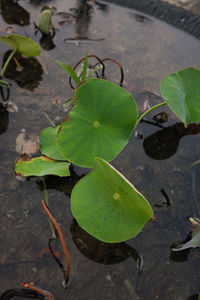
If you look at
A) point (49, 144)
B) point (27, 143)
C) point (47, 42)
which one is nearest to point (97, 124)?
point (49, 144)

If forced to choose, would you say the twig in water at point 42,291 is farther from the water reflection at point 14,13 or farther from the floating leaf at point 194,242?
the water reflection at point 14,13

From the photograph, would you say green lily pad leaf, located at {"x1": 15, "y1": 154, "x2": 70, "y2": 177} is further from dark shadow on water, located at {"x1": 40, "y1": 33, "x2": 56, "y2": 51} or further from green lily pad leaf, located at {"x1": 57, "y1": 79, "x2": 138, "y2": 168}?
dark shadow on water, located at {"x1": 40, "y1": 33, "x2": 56, "y2": 51}

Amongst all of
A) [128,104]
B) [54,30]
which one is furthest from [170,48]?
[128,104]

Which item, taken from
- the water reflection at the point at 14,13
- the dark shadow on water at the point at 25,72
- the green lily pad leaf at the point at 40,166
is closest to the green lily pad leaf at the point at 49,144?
the green lily pad leaf at the point at 40,166

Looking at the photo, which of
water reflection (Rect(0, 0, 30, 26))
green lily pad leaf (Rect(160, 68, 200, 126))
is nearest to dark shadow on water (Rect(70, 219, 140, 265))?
green lily pad leaf (Rect(160, 68, 200, 126))

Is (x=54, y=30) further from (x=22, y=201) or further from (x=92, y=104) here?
(x=22, y=201)

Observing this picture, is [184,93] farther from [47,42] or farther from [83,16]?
[83,16]

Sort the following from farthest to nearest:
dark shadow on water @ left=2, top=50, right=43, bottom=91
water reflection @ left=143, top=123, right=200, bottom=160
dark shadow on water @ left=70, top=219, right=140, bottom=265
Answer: dark shadow on water @ left=2, top=50, right=43, bottom=91
water reflection @ left=143, top=123, right=200, bottom=160
dark shadow on water @ left=70, top=219, right=140, bottom=265
